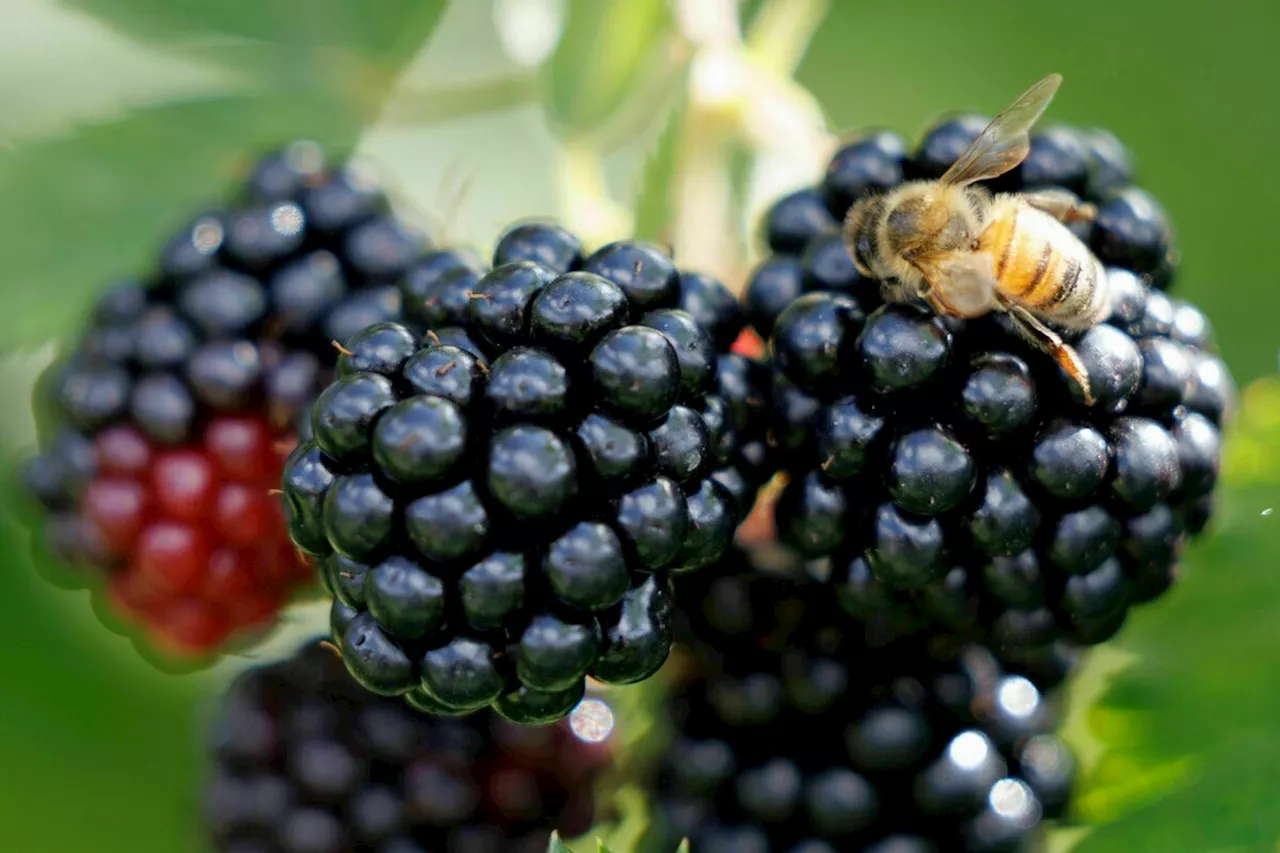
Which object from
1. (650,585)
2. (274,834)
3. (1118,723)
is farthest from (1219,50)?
(274,834)

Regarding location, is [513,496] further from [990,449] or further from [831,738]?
[831,738]

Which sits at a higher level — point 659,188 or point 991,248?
point 991,248

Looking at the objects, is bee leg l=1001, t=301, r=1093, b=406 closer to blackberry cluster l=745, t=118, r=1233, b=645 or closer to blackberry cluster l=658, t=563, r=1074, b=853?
blackberry cluster l=745, t=118, r=1233, b=645

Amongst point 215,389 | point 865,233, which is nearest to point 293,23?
point 215,389

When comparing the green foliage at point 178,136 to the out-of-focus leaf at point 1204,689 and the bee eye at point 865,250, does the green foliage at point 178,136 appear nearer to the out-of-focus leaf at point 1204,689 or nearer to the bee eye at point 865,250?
the bee eye at point 865,250

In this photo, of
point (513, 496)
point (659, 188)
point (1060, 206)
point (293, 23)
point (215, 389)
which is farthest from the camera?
point (293, 23)

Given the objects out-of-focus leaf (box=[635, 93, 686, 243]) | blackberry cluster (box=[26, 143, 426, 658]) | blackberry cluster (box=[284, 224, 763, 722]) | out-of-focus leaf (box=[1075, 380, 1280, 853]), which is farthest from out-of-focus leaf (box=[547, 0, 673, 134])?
out-of-focus leaf (box=[1075, 380, 1280, 853])

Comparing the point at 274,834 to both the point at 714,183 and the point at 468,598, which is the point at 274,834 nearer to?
the point at 468,598

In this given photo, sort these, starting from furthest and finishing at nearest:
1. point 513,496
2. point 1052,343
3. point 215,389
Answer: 1. point 215,389
2. point 1052,343
3. point 513,496
